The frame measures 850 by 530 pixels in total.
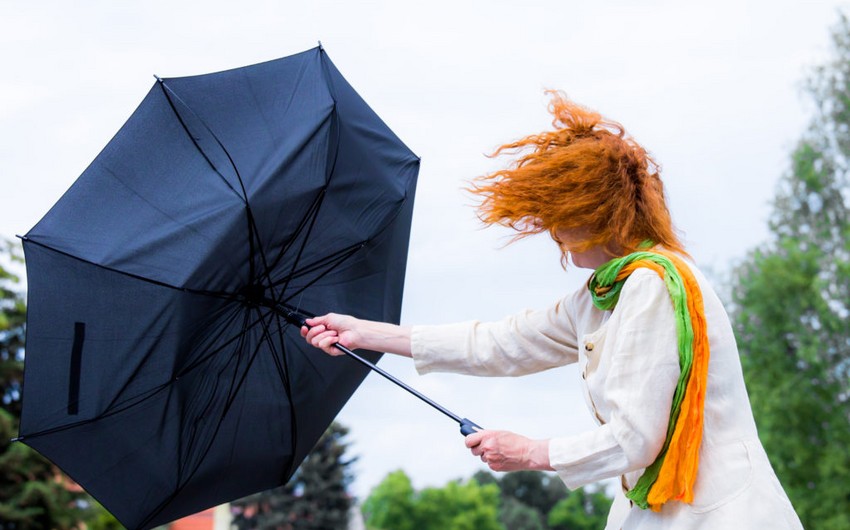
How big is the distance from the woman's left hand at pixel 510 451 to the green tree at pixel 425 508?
67.8 m

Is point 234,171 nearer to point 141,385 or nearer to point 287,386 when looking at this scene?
point 141,385

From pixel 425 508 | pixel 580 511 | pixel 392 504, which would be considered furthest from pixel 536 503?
pixel 392 504

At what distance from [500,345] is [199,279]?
1.04 meters

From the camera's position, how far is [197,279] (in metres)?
3.54

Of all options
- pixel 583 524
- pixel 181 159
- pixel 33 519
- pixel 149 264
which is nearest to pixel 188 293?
pixel 149 264

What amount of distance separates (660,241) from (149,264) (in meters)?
1.70

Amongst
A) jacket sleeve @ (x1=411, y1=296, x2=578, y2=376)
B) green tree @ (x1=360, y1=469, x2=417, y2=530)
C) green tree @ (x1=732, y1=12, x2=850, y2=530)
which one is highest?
green tree @ (x1=360, y1=469, x2=417, y2=530)

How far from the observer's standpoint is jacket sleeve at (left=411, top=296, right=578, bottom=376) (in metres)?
3.36

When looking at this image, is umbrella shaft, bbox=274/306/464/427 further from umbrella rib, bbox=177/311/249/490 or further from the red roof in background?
the red roof in background

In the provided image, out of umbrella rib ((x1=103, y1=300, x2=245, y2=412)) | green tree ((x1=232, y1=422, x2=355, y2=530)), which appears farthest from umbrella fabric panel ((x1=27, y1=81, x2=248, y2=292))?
green tree ((x1=232, y1=422, x2=355, y2=530))

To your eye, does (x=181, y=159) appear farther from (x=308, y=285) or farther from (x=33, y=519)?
(x=33, y=519)

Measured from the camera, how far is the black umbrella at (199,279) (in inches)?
140

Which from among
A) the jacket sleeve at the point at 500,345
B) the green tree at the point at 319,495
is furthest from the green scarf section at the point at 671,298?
the green tree at the point at 319,495

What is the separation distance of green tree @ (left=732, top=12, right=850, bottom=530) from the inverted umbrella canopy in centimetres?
2144
